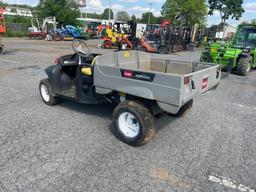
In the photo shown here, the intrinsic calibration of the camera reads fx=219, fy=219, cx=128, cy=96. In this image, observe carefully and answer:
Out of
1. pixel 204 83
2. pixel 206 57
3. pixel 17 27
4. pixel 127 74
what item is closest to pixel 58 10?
pixel 17 27

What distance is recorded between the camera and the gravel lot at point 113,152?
8.26ft

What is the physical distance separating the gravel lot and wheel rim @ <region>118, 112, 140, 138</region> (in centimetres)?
21

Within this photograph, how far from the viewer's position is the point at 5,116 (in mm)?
4191

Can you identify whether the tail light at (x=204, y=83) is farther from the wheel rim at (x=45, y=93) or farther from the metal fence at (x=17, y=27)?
the metal fence at (x=17, y=27)

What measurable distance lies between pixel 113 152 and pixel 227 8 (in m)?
57.5

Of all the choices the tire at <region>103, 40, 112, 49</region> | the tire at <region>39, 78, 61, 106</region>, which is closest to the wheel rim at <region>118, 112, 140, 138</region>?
→ the tire at <region>39, 78, 61, 106</region>

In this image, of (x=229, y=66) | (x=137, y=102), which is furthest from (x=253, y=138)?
(x=229, y=66)

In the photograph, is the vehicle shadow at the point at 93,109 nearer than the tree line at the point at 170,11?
Yes

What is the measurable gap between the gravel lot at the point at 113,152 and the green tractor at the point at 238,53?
443cm

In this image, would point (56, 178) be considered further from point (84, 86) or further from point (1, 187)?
point (84, 86)

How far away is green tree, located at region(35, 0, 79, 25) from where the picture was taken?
106 ft

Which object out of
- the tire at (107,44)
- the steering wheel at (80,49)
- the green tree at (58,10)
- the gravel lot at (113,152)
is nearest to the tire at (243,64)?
the gravel lot at (113,152)

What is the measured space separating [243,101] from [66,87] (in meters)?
4.47

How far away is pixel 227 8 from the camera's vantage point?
51094 millimetres
